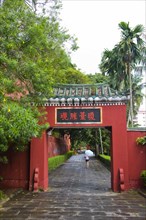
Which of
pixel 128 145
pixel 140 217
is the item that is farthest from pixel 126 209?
pixel 128 145

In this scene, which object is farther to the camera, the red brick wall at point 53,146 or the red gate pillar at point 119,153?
the red brick wall at point 53,146

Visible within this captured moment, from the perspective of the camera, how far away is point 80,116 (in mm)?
9203

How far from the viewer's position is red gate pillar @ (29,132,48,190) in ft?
29.5

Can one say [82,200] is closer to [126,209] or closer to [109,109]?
[126,209]

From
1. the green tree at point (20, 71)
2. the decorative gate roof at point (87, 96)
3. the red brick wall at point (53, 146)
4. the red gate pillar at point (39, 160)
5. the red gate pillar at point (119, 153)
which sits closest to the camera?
the green tree at point (20, 71)

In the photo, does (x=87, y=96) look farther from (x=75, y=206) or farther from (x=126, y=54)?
(x=126, y=54)

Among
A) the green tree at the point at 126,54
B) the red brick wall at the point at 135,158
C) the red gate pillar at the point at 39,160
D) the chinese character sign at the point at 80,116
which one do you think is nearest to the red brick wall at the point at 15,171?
the red gate pillar at the point at 39,160

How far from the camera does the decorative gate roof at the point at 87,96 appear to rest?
920 centimetres

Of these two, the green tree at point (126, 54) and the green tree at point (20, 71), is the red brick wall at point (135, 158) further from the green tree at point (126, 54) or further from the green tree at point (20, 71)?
the green tree at point (126, 54)

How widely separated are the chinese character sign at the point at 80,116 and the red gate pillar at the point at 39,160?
960 millimetres

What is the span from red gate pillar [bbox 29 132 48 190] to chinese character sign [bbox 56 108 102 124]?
96 centimetres

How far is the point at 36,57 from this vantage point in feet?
27.3

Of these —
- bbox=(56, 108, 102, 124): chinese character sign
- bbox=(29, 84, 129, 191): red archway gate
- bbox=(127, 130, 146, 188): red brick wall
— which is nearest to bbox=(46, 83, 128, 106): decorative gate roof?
bbox=(29, 84, 129, 191): red archway gate

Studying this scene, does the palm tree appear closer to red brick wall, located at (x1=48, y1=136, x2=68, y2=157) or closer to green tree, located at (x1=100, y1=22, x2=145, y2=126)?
green tree, located at (x1=100, y1=22, x2=145, y2=126)
